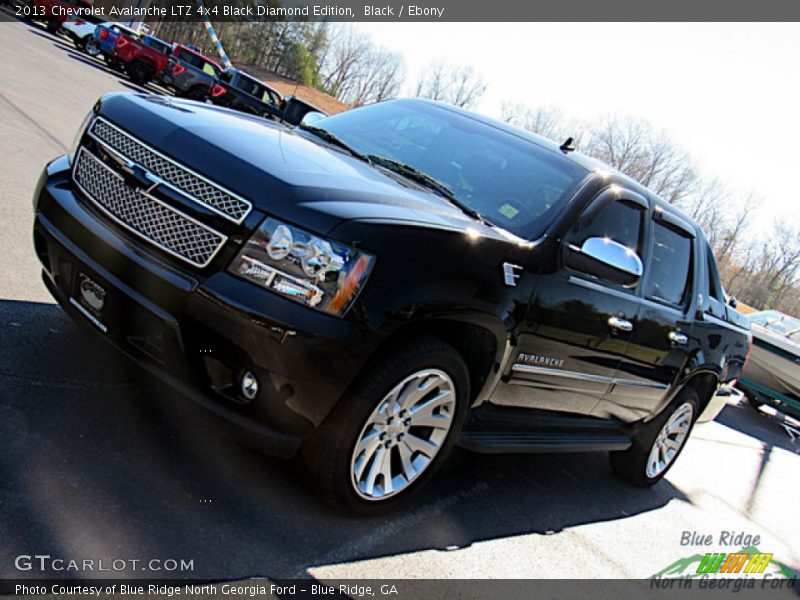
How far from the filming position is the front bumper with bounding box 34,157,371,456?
2.54 meters

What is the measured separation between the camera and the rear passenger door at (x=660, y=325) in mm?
4430

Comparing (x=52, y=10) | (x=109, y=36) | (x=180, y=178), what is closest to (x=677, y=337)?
(x=180, y=178)

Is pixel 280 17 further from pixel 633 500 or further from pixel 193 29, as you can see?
pixel 633 500

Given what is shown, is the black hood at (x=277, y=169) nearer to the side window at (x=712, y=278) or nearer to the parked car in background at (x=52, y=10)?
the side window at (x=712, y=278)

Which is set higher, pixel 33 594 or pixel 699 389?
pixel 699 389

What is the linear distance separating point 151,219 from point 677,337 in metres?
3.63

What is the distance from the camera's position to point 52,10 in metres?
25.7

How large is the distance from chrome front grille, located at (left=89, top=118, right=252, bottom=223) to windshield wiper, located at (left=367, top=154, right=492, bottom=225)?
1223 millimetres

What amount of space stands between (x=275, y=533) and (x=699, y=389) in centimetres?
411

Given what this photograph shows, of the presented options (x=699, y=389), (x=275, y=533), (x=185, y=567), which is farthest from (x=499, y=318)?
(x=699, y=389)

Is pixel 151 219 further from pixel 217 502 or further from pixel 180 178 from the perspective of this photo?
pixel 217 502

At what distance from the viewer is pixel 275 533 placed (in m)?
2.80

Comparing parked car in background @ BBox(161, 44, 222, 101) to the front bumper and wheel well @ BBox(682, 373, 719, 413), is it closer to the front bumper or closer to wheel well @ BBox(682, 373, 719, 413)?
wheel well @ BBox(682, 373, 719, 413)

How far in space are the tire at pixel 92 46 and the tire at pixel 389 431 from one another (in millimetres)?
24890
